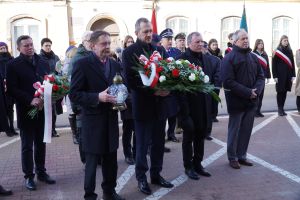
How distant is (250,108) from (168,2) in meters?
14.3

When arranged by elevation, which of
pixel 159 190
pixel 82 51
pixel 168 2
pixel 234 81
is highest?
pixel 168 2

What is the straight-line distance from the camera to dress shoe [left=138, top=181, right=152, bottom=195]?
195 inches

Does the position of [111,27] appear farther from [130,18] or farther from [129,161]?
[129,161]

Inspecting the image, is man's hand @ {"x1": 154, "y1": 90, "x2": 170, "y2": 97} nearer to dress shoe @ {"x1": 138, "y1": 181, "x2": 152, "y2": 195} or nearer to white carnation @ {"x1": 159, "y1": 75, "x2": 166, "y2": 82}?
white carnation @ {"x1": 159, "y1": 75, "x2": 166, "y2": 82}

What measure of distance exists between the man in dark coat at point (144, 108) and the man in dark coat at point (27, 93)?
1.30 metres

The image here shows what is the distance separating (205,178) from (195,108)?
3.51 feet

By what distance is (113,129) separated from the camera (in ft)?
14.3

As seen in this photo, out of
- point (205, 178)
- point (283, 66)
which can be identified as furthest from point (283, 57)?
point (205, 178)

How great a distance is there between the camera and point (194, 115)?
535 centimetres

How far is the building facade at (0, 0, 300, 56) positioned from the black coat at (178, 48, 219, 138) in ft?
44.8

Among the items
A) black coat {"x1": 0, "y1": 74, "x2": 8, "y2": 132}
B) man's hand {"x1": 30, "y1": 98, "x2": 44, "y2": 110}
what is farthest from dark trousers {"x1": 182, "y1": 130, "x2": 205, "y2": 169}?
black coat {"x1": 0, "y1": 74, "x2": 8, "y2": 132}

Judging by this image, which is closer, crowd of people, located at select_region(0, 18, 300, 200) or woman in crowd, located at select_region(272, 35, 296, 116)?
crowd of people, located at select_region(0, 18, 300, 200)

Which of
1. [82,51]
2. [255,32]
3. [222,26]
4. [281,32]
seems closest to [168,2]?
[222,26]

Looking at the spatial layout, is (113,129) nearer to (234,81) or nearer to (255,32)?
(234,81)
